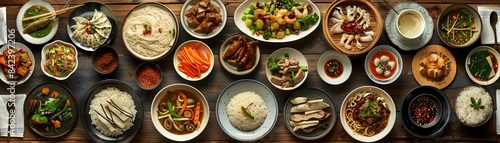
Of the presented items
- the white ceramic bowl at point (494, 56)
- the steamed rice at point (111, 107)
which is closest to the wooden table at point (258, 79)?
the white ceramic bowl at point (494, 56)

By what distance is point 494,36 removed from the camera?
17.3 ft

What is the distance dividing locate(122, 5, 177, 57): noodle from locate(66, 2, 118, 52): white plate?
0.15 metres

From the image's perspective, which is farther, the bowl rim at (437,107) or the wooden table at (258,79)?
the wooden table at (258,79)

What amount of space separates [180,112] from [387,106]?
2072 millimetres

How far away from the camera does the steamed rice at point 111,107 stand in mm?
5051

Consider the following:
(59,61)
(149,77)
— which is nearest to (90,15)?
(59,61)

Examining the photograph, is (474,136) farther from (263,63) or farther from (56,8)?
(56,8)

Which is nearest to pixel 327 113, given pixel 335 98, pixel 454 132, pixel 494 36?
pixel 335 98

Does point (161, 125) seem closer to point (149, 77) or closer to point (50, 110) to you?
point (149, 77)

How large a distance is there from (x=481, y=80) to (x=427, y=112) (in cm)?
66

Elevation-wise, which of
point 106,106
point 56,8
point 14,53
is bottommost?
point 106,106

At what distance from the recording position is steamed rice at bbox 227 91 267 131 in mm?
5031

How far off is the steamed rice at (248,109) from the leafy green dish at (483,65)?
7.13ft

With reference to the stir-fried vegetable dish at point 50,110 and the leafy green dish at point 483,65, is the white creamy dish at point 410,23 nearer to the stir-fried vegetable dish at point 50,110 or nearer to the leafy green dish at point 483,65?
the leafy green dish at point 483,65
